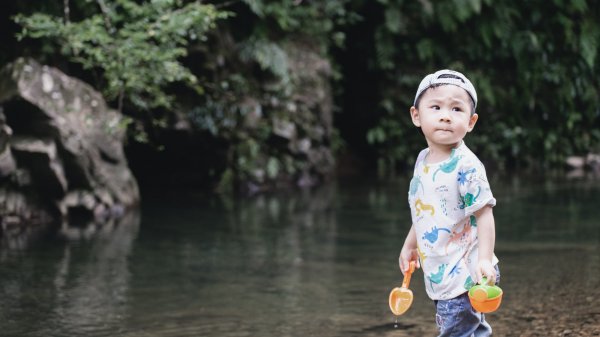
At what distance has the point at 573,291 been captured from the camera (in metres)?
5.30

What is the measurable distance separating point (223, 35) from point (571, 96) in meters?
7.30

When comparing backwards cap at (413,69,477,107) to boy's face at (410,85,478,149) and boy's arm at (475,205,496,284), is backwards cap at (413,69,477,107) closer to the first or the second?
boy's face at (410,85,478,149)

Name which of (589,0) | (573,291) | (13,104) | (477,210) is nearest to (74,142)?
(13,104)

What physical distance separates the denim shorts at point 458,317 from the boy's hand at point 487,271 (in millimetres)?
118

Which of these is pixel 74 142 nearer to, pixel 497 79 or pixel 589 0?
pixel 497 79

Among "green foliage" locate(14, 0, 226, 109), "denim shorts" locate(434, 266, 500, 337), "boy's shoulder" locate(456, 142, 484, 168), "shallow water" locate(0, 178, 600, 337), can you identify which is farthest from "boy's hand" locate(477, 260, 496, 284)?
"green foliage" locate(14, 0, 226, 109)

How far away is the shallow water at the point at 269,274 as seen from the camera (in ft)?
15.3

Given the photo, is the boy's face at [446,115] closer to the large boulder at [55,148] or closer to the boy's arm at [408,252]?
the boy's arm at [408,252]

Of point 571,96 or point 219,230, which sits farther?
point 571,96

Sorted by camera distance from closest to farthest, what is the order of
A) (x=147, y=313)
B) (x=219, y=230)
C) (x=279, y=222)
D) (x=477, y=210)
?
1. (x=477, y=210)
2. (x=147, y=313)
3. (x=219, y=230)
4. (x=279, y=222)

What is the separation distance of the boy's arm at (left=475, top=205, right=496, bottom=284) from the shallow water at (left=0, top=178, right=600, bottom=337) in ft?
4.44

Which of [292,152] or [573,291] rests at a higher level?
[292,152]

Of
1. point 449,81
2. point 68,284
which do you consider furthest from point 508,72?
point 449,81

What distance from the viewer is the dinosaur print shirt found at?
3111mm
